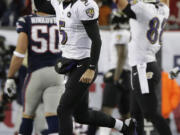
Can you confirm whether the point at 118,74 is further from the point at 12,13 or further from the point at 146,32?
the point at 12,13

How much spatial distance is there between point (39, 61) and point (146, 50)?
3.70 feet

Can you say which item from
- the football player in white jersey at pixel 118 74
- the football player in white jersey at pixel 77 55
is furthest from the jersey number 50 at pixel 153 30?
the football player in white jersey at pixel 118 74

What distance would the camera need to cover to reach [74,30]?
5375 millimetres

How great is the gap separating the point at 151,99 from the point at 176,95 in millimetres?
2201

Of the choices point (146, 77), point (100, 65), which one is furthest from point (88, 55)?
point (100, 65)

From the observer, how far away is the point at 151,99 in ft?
19.6

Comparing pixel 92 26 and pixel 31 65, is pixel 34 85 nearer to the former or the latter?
pixel 31 65

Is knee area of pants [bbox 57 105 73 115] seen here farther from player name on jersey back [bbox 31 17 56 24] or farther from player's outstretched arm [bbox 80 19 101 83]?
player name on jersey back [bbox 31 17 56 24]

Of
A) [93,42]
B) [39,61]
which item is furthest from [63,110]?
[39,61]

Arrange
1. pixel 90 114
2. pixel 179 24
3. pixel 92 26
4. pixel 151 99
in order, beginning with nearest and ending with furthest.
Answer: pixel 92 26 < pixel 90 114 < pixel 151 99 < pixel 179 24

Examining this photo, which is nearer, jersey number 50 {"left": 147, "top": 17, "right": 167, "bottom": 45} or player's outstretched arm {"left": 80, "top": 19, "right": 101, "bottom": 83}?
player's outstretched arm {"left": 80, "top": 19, "right": 101, "bottom": 83}

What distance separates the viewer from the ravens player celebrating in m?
6.07

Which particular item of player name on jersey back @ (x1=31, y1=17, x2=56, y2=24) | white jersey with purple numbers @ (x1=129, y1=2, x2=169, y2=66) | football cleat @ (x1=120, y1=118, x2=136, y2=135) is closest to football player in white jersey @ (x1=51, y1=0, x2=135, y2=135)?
football cleat @ (x1=120, y1=118, x2=136, y2=135)

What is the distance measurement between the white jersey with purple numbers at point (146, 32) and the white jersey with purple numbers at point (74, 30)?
811mm
